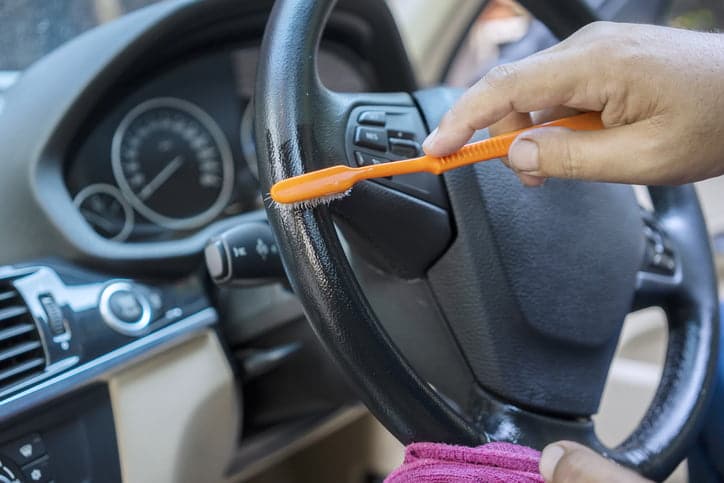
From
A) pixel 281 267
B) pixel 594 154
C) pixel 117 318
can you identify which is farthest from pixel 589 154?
pixel 117 318

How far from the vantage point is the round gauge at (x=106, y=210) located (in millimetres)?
935

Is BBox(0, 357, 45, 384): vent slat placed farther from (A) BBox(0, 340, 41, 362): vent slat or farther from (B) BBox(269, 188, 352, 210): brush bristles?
(B) BBox(269, 188, 352, 210): brush bristles

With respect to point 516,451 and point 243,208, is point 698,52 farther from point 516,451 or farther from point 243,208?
point 243,208

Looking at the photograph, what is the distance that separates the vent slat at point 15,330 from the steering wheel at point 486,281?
0.94 ft

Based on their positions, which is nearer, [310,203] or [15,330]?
[310,203]

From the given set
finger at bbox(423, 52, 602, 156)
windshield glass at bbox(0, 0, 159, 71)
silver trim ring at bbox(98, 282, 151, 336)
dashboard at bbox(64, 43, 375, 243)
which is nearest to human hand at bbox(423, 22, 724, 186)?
finger at bbox(423, 52, 602, 156)

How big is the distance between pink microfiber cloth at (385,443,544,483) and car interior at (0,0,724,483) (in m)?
0.02

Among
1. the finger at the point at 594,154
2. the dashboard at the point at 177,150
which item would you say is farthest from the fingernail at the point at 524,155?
the dashboard at the point at 177,150

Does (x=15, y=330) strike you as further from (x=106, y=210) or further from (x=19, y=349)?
(x=106, y=210)

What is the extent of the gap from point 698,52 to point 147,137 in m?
0.71

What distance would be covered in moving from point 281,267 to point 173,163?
0.40m

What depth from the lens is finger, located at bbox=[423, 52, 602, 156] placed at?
1.66 feet

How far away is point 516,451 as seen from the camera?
0.55 meters

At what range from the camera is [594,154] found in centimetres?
52
